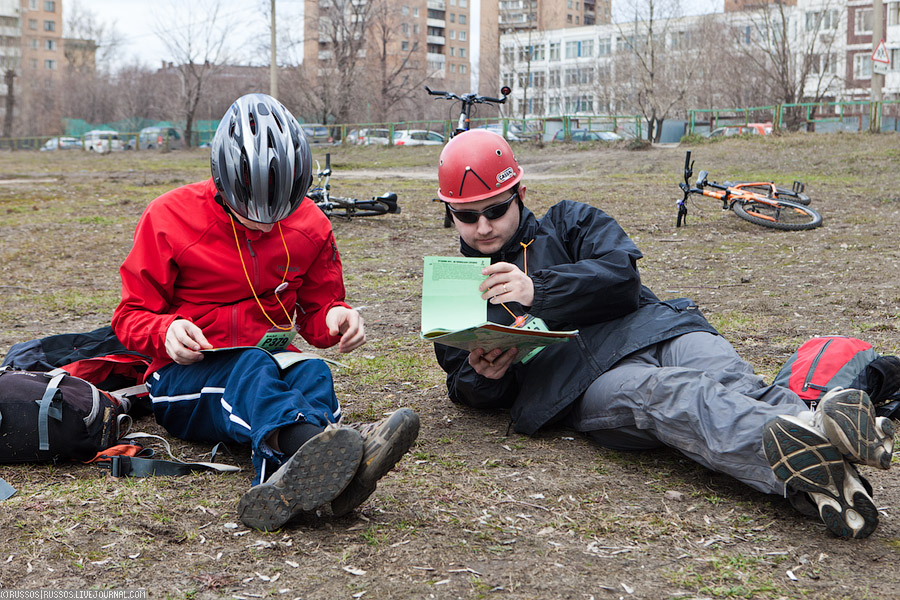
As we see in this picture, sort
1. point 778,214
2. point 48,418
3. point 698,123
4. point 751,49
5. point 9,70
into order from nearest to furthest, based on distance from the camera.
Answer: point 48,418
point 778,214
point 698,123
point 751,49
point 9,70

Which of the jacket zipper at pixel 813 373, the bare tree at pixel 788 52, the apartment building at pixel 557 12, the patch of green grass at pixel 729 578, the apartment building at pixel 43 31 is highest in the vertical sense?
the apartment building at pixel 557 12

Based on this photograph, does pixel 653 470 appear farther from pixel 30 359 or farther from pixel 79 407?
pixel 30 359

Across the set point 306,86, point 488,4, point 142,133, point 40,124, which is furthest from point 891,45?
point 40,124

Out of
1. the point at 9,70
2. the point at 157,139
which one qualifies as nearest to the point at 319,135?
the point at 157,139

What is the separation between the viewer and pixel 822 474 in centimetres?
232

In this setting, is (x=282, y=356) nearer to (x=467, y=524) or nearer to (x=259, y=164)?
(x=259, y=164)

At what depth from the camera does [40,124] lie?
67.7 metres

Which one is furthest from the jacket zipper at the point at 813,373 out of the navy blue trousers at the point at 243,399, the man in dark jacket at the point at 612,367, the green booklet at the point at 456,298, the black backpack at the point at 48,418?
the black backpack at the point at 48,418

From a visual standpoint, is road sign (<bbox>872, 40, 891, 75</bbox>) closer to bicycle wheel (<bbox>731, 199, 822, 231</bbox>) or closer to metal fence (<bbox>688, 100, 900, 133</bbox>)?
metal fence (<bbox>688, 100, 900, 133</bbox>)

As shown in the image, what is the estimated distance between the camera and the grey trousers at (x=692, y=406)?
2.60 meters

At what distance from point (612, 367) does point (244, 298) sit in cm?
138

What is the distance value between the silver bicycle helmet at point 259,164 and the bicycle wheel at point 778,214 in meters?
8.26

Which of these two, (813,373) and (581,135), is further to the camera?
(581,135)

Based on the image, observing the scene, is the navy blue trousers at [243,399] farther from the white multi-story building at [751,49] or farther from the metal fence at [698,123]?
the white multi-story building at [751,49]
